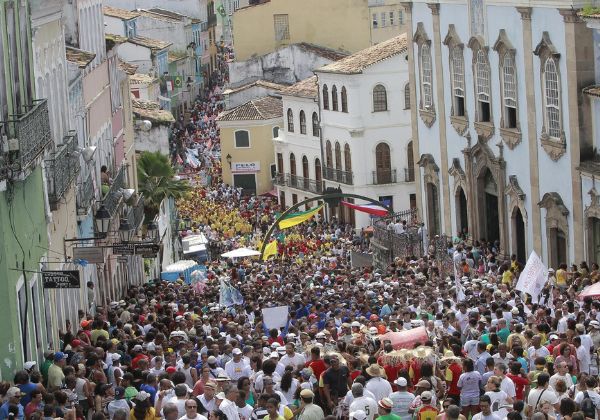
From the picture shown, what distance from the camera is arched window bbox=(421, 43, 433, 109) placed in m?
56.8

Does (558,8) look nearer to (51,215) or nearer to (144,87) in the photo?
(51,215)

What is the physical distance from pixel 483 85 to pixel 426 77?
195 inches

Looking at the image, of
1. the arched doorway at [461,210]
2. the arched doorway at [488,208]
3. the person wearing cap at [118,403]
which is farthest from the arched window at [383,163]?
the person wearing cap at [118,403]

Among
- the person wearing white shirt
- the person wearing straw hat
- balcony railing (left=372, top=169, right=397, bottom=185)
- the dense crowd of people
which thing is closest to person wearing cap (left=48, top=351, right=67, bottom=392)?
the dense crowd of people

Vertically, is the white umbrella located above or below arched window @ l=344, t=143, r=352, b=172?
below

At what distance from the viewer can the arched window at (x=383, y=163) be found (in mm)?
75688

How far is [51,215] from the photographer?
31.7 m

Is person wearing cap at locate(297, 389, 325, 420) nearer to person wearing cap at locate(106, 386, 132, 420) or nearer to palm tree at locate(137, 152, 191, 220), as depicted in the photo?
person wearing cap at locate(106, 386, 132, 420)

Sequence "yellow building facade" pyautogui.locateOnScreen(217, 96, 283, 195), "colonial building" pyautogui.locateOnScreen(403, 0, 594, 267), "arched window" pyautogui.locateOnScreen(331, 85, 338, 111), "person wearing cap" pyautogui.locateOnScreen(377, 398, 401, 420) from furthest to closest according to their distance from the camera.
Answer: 1. "yellow building facade" pyautogui.locateOnScreen(217, 96, 283, 195)
2. "arched window" pyautogui.locateOnScreen(331, 85, 338, 111)
3. "colonial building" pyautogui.locateOnScreen(403, 0, 594, 267)
4. "person wearing cap" pyautogui.locateOnScreen(377, 398, 401, 420)

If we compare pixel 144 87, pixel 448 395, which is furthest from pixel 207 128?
pixel 448 395

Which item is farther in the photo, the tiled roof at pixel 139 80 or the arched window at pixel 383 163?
the arched window at pixel 383 163

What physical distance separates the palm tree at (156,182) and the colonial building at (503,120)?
7.45 m

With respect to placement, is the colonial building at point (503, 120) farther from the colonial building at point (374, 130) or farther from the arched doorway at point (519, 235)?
the colonial building at point (374, 130)

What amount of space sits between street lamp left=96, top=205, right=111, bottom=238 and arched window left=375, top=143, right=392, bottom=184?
1573 inches
